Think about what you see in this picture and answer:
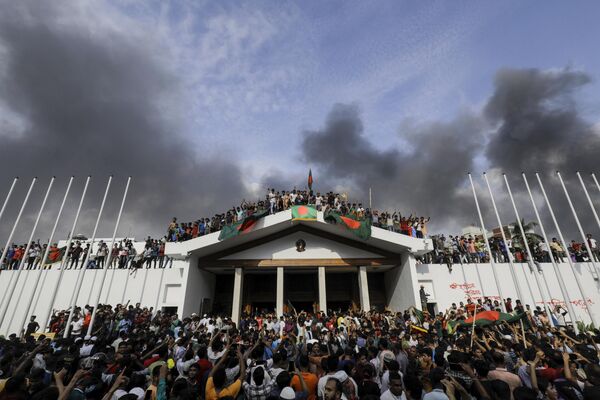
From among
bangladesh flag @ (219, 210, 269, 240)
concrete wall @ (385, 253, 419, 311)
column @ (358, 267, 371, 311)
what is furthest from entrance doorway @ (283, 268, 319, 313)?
bangladesh flag @ (219, 210, 269, 240)

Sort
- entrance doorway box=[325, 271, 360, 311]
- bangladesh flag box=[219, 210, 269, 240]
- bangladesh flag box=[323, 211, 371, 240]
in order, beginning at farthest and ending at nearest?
entrance doorway box=[325, 271, 360, 311]
bangladesh flag box=[323, 211, 371, 240]
bangladesh flag box=[219, 210, 269, 240]

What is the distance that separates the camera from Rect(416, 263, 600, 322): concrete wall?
1867 centimetres

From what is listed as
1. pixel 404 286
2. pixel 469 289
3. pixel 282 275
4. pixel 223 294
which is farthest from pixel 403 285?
pixel 223 294

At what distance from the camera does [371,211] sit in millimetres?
20031

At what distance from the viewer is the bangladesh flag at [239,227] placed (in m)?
17.6

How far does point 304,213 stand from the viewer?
18359 mm

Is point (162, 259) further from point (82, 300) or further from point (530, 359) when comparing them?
point (530, 359)

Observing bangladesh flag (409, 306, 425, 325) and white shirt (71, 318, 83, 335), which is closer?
white shirt (71, 318, 83, 335)

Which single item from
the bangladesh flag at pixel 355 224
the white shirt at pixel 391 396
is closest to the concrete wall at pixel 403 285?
the bangladesh flag at pixel 355 224

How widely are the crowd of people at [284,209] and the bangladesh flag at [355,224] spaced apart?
476 mm

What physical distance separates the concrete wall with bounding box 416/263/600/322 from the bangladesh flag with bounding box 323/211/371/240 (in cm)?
487

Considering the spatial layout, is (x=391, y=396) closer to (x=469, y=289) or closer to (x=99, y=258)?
(x=469, y=289)

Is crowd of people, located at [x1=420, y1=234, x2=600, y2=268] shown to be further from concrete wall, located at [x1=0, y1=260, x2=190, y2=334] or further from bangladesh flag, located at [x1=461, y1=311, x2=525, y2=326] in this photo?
concrete wall, located at [x1=0, y1=260, x2=190, y2=334]

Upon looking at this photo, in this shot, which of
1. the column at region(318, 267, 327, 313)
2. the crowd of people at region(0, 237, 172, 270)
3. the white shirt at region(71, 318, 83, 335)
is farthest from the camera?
the crowd of people at region(0, 237, 172, 270)
